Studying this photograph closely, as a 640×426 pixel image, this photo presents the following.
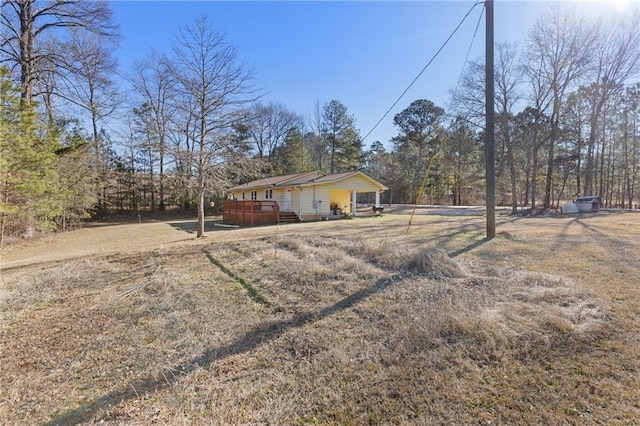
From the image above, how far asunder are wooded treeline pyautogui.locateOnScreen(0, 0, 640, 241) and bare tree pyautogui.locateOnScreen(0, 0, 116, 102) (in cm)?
6

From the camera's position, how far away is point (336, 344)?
2.95 meters

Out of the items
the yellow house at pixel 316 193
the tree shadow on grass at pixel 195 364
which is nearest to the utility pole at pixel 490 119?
the tree shadow on grass at pixel 195 364

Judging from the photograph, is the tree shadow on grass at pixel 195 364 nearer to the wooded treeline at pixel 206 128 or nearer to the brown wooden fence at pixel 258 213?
the wooded treeline at pixel 206 128

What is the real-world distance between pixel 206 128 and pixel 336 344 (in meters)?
10.4

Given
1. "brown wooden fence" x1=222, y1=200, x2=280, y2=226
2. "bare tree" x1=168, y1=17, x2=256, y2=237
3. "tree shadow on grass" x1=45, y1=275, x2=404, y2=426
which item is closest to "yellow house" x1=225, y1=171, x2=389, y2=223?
"brown wooden fence" x1=222, y1=200, x2=280, y2=226

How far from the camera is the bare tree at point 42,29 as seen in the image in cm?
1212

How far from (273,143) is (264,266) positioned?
32.3m

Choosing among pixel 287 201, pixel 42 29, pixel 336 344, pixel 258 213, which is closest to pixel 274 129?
pixel 287 201

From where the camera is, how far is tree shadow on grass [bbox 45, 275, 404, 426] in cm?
222

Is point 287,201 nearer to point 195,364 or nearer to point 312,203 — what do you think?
point 312,203

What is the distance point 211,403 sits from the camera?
2199mm

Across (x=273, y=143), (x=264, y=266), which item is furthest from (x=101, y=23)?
(x=273, y=143)

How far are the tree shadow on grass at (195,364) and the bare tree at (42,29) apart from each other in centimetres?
1645

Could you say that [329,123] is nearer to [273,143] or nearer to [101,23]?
[273,143]
